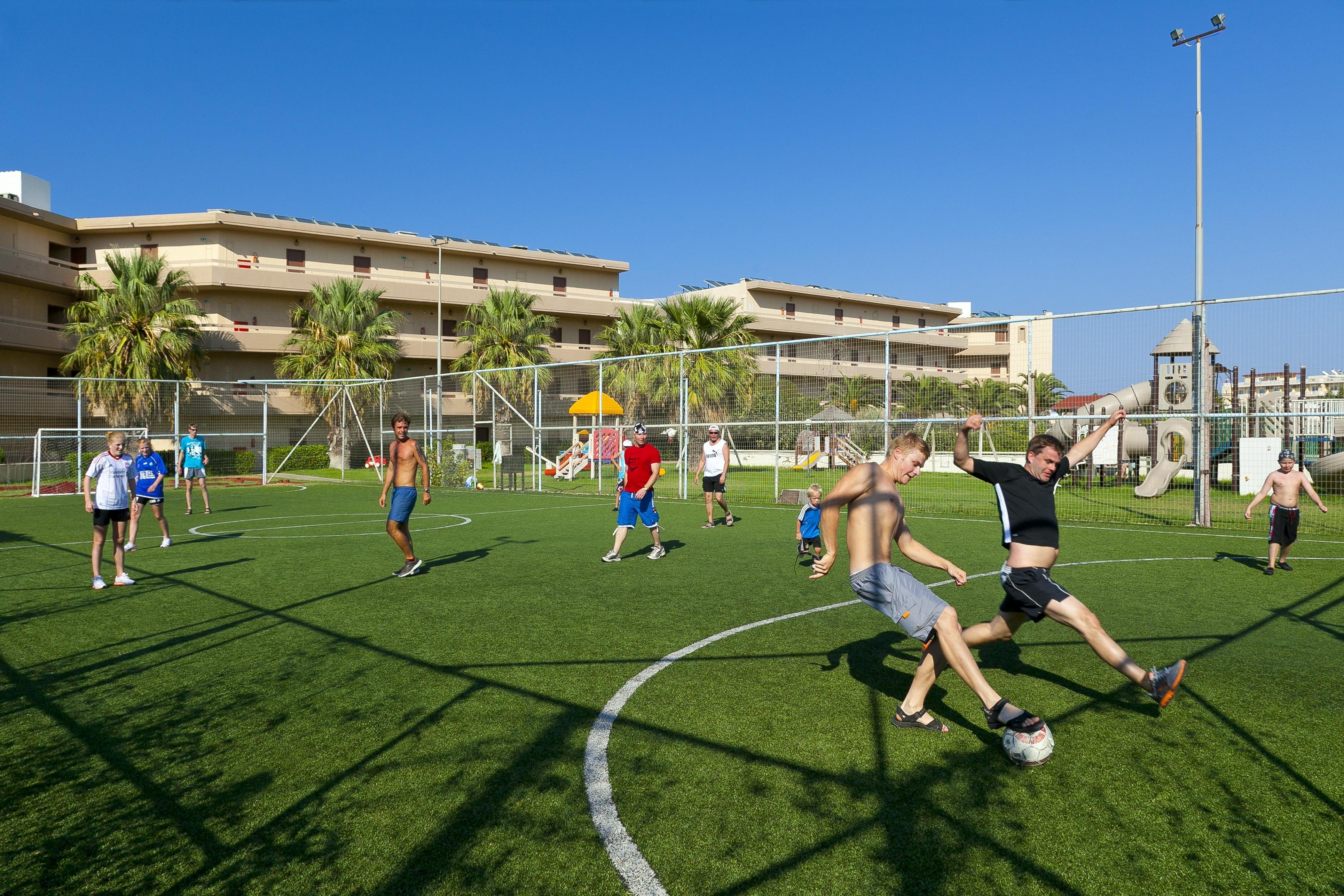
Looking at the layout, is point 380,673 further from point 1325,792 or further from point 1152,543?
point 1152,543

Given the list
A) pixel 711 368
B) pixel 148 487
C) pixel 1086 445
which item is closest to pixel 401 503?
pixel 148 487

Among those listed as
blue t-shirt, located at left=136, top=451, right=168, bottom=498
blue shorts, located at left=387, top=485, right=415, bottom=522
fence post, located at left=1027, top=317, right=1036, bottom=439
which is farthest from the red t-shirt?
fence post, located at left=1027, top=317, right=1036, bottom=439

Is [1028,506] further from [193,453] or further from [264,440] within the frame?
[264,440]

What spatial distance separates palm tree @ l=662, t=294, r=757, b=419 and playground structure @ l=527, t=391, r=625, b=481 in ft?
8.93

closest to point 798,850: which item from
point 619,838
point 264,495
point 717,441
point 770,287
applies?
point 619,838

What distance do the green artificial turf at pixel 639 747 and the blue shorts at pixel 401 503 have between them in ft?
4.67

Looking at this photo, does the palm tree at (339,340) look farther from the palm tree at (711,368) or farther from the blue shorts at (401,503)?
the blue shorts at (401,503)

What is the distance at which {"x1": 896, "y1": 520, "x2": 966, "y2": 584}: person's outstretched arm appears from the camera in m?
5.23

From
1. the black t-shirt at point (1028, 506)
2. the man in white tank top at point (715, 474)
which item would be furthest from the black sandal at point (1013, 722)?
the man in white tank top at point (715, 474)

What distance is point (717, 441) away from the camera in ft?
56.8

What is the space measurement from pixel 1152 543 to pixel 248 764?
533 inches

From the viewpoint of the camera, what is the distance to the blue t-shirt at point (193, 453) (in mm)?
19812

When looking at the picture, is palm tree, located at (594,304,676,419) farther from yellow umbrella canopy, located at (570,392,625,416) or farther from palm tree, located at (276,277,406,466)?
palm tree, located at (276,277,406,466)

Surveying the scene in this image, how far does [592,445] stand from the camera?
30.5 metres
